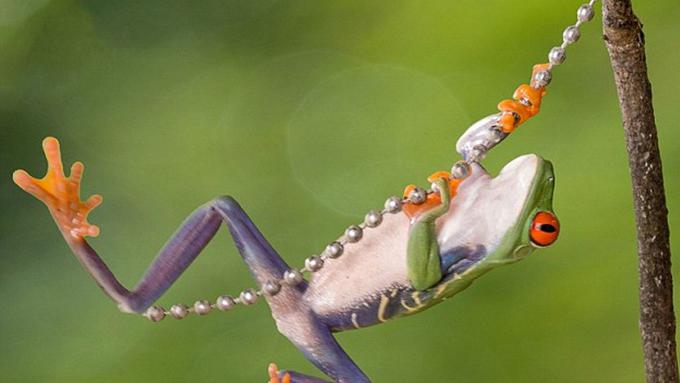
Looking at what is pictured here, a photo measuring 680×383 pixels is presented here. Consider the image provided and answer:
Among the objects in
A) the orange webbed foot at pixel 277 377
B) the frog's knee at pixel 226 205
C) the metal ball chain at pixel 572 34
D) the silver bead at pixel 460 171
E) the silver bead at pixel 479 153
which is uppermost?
the metal ball chain at pixel 572 34

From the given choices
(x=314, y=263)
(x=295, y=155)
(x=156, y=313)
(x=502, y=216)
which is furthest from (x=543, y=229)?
(x=295, y=155)

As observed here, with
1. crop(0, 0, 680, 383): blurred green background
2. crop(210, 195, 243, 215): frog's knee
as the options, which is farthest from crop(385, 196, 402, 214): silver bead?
crop(0, 0, 680, 383): blurred green background

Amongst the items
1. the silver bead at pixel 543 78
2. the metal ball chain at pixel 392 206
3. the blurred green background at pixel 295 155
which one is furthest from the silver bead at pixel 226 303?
the blurred green background at pixel 295 155

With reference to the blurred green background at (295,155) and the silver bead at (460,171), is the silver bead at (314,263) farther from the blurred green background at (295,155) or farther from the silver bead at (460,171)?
the blurred green background at (295,155)

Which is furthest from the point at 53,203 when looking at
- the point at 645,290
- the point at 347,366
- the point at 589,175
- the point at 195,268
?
the point at 589,175

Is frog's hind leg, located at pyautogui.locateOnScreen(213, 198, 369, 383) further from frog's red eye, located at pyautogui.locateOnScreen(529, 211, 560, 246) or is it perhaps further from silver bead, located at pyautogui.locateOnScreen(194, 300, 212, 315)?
frog's red eye, located at pyautogui.locateOnScreen(529, 211, 560, 246)

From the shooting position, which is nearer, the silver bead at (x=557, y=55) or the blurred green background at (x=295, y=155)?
the silver bead at (x=557, y=55)

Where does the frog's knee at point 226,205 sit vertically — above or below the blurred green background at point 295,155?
below
